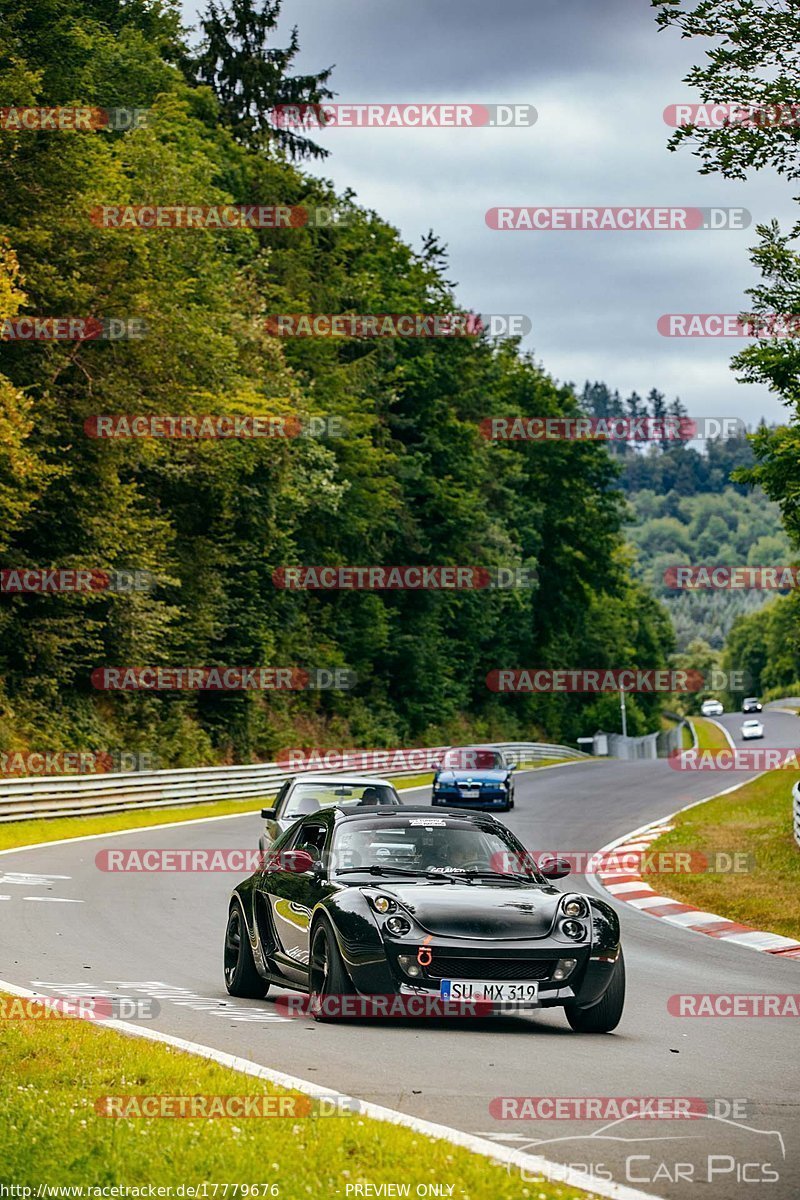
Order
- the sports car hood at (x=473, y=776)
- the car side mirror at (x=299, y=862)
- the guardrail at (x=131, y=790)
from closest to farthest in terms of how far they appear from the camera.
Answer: the car side mirror at (x=299, y=862) < the guardrail at (x=131, y=790) < the sports car hood at (x=473, y=776)

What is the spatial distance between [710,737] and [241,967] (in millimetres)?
104438

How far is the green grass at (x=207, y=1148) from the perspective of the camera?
568cm

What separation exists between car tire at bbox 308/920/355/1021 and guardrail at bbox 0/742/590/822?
2083cm

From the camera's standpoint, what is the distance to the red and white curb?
16.3 meters

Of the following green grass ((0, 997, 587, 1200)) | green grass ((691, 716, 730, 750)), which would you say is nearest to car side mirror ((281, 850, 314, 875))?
green grass ((0, 997, 587, 1200))

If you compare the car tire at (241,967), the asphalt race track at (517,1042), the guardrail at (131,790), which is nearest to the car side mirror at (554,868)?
the asphalt race track at (517,1042)

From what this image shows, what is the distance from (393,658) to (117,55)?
27885 mm

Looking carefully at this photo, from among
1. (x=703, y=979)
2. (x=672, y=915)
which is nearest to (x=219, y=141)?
(x=672, y=915)

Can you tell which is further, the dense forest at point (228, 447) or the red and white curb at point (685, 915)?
the dense forest at point (228, 447)

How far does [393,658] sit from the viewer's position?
66438mm

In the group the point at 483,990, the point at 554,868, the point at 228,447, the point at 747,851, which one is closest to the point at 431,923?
the point at 483,990

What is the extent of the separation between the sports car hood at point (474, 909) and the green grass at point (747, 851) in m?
7.65

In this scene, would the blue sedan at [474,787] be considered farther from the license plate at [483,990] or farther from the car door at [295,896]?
the license plate at [483,990]

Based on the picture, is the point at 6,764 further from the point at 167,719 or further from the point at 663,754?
the point at 663,754
